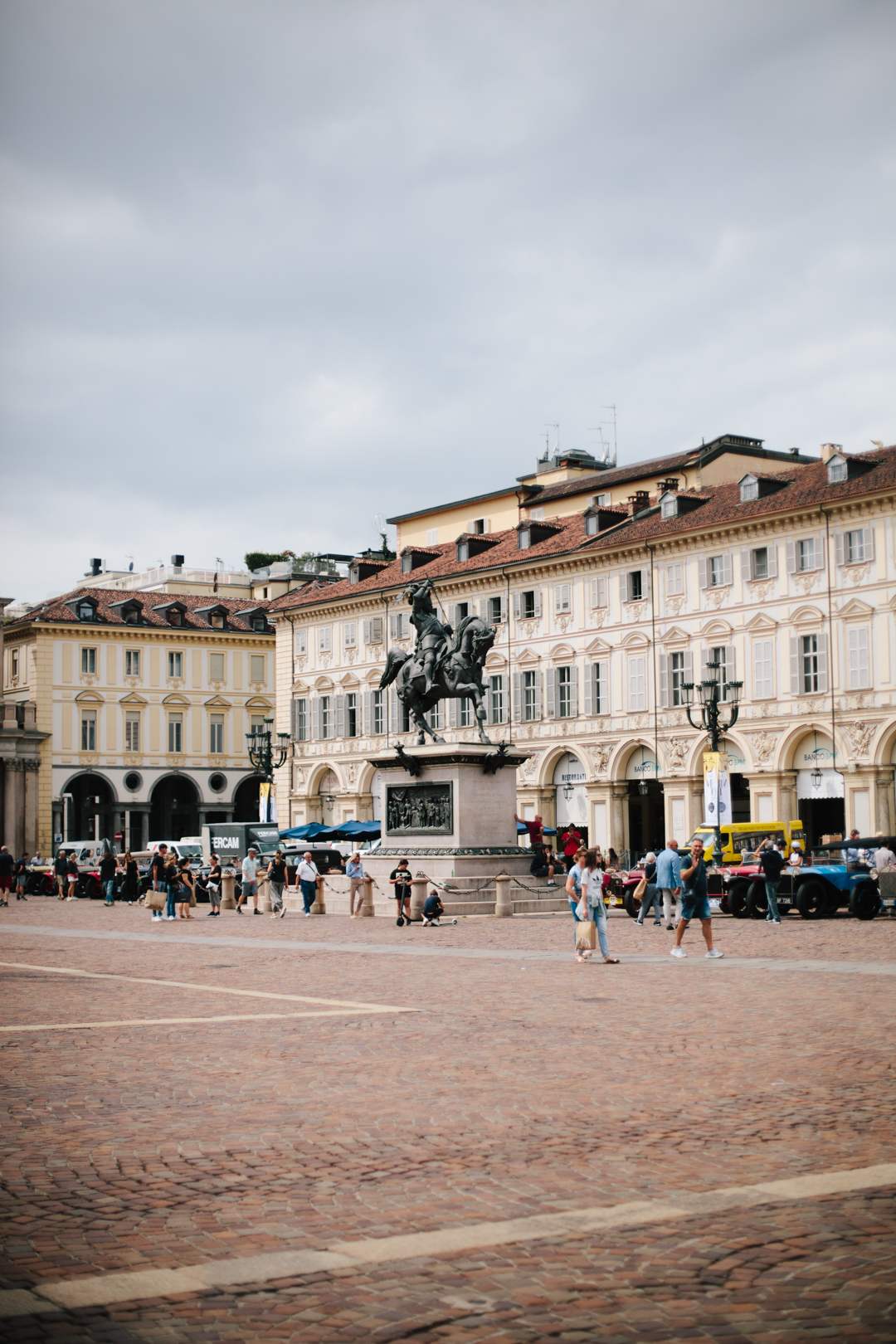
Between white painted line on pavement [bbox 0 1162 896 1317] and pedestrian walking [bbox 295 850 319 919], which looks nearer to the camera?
white painted line on pavement [bbox 0 1162 896 1317]

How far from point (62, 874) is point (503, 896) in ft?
86.2

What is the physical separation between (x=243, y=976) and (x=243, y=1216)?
41.9 feet

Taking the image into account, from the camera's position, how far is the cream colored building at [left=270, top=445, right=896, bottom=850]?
53531 millimetres

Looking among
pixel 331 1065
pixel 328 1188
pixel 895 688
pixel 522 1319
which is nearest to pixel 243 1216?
pixel 328 1188

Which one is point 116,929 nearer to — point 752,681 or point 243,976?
point 243,976

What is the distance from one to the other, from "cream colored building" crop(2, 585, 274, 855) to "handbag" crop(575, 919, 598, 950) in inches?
2681

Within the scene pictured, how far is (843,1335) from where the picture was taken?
17.0ft

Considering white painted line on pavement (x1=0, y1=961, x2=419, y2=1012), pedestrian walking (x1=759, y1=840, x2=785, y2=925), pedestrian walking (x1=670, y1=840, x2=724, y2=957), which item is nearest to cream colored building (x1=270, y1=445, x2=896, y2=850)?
pedestrian walking (x1=759, y1=840, x2=785, y2=925)

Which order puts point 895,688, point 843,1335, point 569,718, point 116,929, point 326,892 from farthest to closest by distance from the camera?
1. point 569,718
2. point 895,688
3. point 326,892
4. point 116,929
5. point 843,1335

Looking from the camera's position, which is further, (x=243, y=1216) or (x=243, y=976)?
(x=243, y=976)

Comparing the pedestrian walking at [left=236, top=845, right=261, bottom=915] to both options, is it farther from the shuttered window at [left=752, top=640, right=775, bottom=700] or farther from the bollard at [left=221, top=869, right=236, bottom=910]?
the shuttered window at [left=752, top=640, right=775, bottom=700]

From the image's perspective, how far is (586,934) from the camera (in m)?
20.9

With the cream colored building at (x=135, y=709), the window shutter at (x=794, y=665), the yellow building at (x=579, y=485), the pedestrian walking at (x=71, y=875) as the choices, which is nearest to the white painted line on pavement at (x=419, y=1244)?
the window shutter at (x=794, y=665)

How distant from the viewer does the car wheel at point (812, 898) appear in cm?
3294
